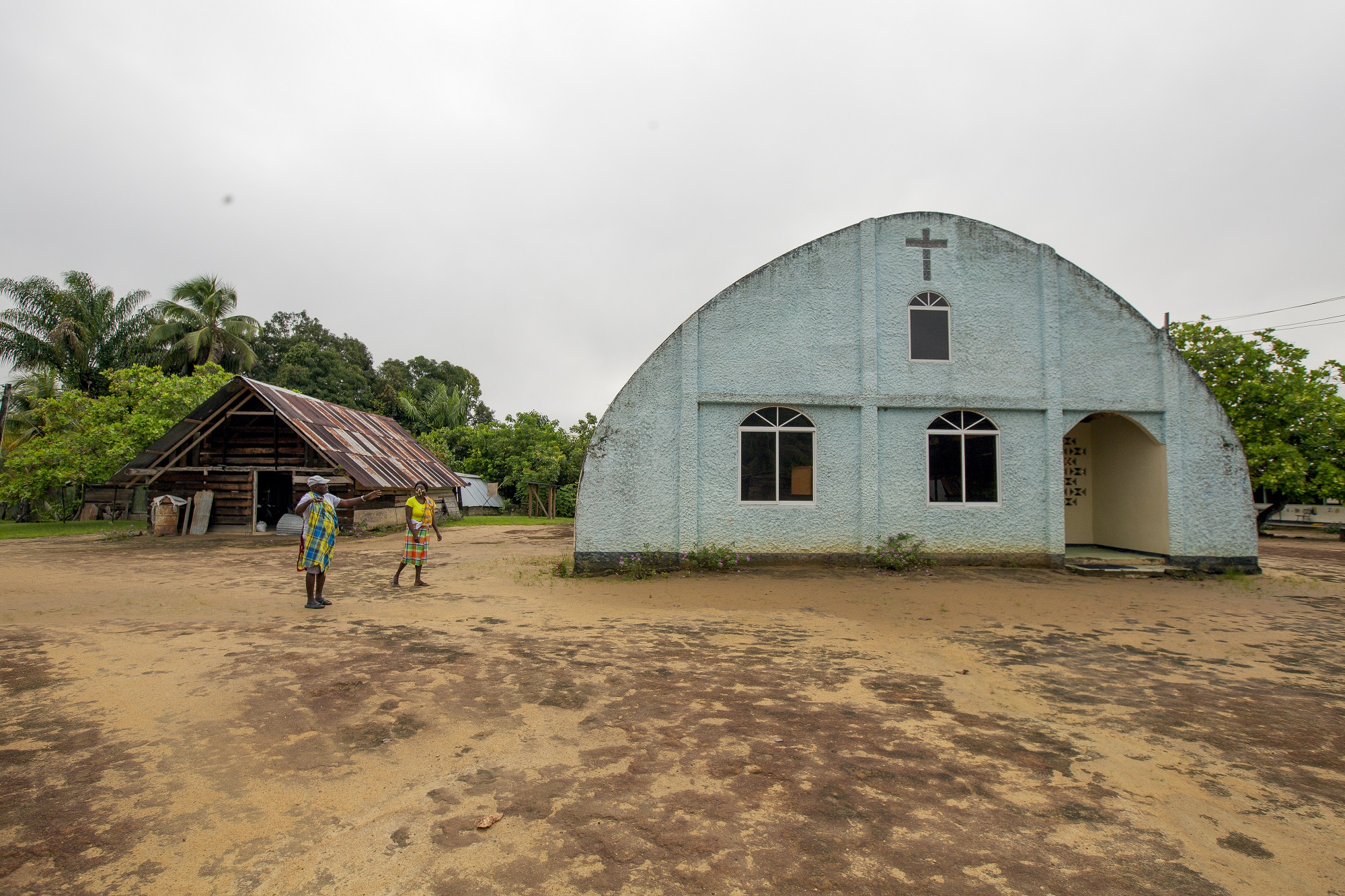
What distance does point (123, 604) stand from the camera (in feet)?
27.6

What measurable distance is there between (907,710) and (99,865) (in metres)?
4.55

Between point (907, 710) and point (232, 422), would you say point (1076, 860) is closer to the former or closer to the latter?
point (907, 710)

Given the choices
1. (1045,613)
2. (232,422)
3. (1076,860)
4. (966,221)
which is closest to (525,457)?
(232,422)

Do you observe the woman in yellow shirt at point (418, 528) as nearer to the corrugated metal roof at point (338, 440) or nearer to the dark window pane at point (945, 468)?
the dark window pane at point (945, 468)

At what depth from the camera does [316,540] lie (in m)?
8.23

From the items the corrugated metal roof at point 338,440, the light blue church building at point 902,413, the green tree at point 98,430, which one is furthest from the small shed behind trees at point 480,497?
the light blue church building at point 902,413

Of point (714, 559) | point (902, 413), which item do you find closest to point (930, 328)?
point (902, 413)

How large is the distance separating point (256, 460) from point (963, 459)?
18.8 m

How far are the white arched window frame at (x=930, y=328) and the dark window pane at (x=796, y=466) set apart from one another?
2562 millimetres

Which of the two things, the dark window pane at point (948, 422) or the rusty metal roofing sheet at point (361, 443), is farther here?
the rusty metal roofing sheet at point (361, 443)

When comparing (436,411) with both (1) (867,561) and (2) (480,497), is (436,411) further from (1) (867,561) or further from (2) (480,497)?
(1) (867,561)

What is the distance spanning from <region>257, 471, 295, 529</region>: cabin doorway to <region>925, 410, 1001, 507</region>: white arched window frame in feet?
58.4

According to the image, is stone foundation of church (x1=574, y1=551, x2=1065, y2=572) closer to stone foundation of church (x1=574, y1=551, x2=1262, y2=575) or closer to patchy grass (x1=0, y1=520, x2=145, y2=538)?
stone foundation of church (x1=574, y1=551, x2=1262, y2=575)

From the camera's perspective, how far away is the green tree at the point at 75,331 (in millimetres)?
24812
